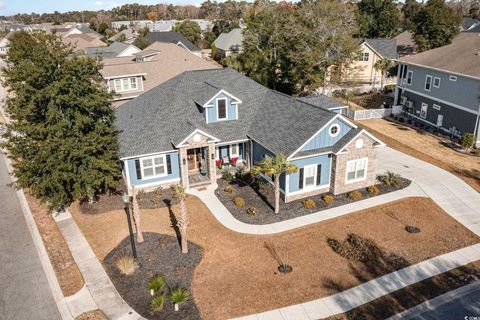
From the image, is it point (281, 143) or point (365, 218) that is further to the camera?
point (281, 143)

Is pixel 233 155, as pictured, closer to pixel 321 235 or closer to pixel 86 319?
pixel 321 235

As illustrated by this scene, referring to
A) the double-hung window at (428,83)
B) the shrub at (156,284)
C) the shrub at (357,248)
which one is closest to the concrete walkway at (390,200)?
the shrub at (357,248)

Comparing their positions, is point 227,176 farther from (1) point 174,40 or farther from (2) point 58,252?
(1) point 174,40

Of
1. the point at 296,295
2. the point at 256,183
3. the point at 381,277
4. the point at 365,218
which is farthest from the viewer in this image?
the point at 256,183

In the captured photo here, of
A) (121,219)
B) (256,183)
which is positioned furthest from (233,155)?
(121,219)

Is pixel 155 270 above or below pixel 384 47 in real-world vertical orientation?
below

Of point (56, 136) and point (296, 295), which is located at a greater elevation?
point (56, 136)

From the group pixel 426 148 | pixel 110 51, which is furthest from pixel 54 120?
pixel 110 51
